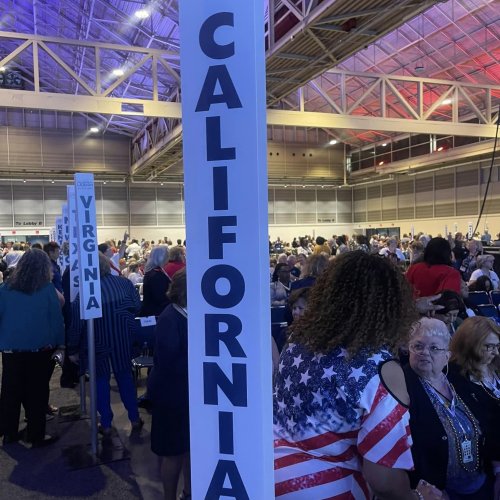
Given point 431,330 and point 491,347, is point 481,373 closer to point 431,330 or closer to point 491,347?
point 491,347

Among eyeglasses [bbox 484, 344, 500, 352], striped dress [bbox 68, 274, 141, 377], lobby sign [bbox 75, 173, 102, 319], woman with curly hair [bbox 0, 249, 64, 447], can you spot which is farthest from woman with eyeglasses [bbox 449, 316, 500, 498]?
woman with curly hair [bbox 0, 249, 64, 447]

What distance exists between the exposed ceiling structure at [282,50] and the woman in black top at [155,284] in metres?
4.24

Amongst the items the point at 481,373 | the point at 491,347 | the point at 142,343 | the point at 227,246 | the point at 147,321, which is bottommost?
the point at 142,343

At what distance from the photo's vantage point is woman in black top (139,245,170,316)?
5141 mm

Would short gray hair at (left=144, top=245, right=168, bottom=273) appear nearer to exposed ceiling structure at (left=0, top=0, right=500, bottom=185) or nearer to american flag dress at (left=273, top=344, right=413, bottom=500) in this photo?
american flag dress at (left=273, top=344, right=413, bottom=500)

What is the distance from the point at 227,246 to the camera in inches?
41.3

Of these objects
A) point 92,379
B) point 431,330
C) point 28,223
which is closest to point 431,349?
point 431,330

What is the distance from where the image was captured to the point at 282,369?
1.55m

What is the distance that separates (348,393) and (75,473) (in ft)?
10.2

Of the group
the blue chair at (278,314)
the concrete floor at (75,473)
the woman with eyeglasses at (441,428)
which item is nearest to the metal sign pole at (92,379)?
the concrete floor at (75,473)

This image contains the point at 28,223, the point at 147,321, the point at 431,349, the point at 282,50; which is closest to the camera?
the point at 431,349

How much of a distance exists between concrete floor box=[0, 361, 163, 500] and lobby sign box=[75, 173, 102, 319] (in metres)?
1.21

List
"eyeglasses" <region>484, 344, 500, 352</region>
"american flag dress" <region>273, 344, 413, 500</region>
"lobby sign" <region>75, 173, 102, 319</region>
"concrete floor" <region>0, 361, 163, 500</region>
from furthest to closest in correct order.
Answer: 1. "lobby sign" <region>75, 173, 102, 319</region>
2. "concrete floor" <region>0, 361, 163, 500</region>
3. "eyeglasses" <region>484, 344, 500, 352</region>
4. "american flag dress" <region>273, 344, 413, 500</region>

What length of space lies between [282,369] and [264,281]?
0.62 m
